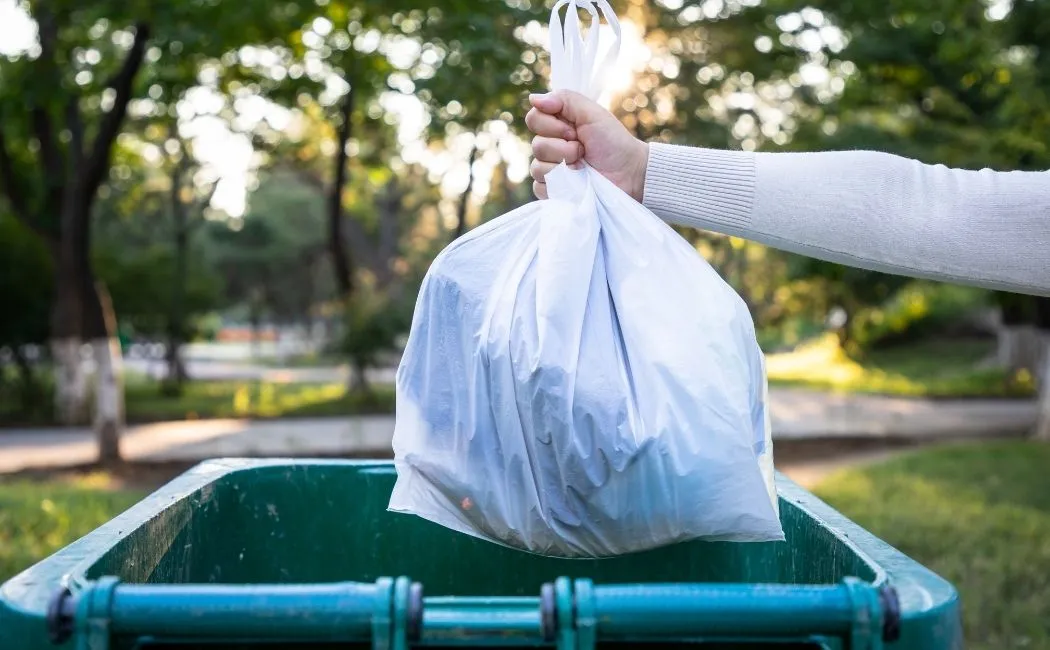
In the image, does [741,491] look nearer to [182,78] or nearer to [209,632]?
[209,632]

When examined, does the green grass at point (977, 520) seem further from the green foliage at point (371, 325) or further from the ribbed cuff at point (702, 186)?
the green foliage at point (371, 325)

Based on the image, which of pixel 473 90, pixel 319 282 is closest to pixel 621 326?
pixel 473 90

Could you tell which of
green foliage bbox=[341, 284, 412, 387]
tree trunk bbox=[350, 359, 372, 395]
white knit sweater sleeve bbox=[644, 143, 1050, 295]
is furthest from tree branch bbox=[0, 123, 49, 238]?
white knit sweater sleeve bbox=[644, 143, 1050, 295]

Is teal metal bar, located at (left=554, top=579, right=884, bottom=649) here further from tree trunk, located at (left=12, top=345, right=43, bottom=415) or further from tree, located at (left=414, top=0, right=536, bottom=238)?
tree trunk, located at (left=12, top=345, right=43, bottom=415)

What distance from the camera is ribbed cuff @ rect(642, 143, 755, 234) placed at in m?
1.75

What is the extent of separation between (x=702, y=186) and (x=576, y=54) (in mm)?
334

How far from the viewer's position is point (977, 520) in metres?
6.94

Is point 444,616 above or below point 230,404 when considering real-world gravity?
above

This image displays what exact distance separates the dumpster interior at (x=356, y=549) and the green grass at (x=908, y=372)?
1695 cm

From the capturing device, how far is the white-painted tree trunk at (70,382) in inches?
509

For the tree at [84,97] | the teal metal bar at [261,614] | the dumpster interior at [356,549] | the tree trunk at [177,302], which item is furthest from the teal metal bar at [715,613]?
the tree trunk at [177,302]

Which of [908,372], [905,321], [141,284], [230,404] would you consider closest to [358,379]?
[230,404]

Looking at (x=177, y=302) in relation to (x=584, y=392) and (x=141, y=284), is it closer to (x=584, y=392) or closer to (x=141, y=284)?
(x=141, y=284)

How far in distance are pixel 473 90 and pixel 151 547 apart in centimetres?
721
